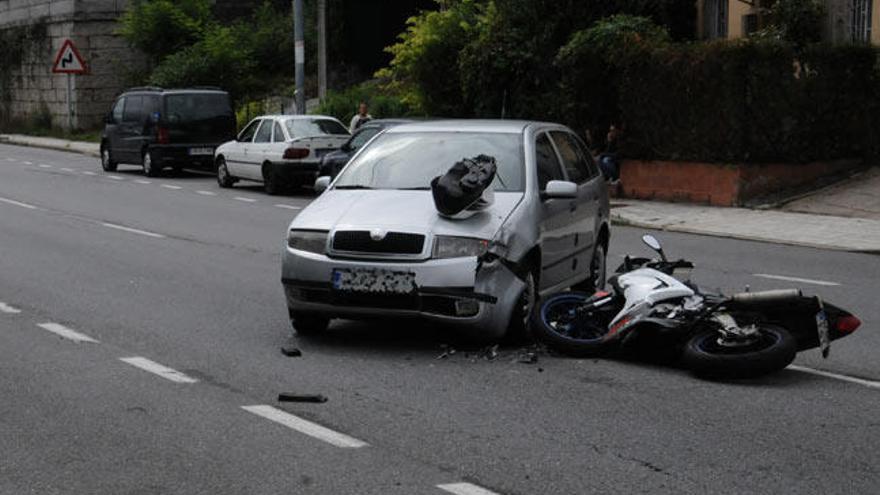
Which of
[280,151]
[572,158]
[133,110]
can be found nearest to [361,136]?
[280,151]

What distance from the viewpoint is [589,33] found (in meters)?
24.7

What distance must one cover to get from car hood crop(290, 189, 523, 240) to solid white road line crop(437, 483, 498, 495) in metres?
3.43

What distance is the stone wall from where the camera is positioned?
49906 mm

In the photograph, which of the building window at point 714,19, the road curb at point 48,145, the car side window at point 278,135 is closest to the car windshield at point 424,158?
the car side window at point 278,135

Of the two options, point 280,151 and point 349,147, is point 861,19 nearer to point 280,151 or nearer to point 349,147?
point 349,147

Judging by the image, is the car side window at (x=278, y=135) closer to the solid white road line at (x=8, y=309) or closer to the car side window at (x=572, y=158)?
the car side window at (x=572, y=158)

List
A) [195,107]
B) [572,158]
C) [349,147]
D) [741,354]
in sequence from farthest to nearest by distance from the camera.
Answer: [195,107] → [349,147] → [572,158] → [741,354]

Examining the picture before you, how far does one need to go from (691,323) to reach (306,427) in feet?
9.17

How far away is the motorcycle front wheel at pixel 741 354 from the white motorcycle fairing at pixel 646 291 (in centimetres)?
38

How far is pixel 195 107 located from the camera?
102ft

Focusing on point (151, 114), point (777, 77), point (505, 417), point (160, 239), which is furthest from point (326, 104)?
point (505, 417)

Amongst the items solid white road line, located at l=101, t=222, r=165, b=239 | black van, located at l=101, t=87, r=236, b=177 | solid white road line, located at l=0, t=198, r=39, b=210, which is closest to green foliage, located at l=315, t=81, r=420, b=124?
black van, located at l=101, t=87, r=236, b=177

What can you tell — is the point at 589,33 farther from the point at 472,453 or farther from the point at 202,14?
the point at 202,14

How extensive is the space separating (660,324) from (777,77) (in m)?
14.3
